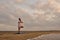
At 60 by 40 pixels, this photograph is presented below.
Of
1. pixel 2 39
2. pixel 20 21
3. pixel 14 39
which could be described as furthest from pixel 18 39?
pixel 20 21

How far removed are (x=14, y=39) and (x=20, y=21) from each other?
36.8 ft

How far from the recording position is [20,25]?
117ft

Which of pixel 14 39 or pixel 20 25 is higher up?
pixel 20 25

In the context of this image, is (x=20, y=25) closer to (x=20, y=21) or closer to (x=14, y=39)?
(x=20, y=21)

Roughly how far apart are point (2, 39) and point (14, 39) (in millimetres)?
1624

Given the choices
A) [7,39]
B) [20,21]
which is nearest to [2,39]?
[7,39]

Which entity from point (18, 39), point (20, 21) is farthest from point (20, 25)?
point (18, 39)

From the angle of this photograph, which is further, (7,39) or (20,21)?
(20,21)

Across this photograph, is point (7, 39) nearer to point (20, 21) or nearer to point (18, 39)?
point (18, 39)

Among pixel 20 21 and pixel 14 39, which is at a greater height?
pixel 20 21

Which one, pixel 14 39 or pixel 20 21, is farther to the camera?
pixel 20 21

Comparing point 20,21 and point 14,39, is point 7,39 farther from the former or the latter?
point 20,21

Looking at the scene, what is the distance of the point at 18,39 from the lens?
2500 cm

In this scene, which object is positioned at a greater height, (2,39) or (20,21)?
(20,21)
